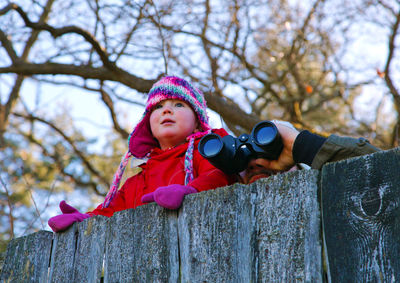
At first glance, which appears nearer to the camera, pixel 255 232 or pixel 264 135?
pixel 255 232

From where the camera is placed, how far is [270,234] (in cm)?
137

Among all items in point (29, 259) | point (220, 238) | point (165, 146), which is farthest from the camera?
point (165, 146)

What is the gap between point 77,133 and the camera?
7262 mm

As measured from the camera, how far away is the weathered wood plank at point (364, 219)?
1.16 meters

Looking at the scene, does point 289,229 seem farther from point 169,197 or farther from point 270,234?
point 169,197

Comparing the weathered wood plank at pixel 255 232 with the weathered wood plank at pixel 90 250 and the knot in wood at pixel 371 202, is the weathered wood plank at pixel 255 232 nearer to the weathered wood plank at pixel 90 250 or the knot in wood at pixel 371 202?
the knot in wood at pixel 371 202

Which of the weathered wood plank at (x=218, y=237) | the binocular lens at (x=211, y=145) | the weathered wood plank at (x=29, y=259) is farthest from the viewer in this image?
the weathered wood plank at (x=29, y=259)

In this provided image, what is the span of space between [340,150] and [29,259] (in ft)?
4.75

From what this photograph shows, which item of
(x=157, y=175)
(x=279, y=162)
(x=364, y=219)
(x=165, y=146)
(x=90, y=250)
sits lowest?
(x=364, y=219)

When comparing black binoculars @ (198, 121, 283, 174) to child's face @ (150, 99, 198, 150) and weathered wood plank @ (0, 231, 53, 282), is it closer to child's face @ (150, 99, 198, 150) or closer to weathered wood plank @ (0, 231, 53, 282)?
child's face @ (150, 99, 198, 150)

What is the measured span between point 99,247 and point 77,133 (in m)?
5.56

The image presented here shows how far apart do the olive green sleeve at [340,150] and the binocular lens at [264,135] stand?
0.61 feet

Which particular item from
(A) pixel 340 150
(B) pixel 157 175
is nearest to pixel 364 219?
(A) pixel 340 150

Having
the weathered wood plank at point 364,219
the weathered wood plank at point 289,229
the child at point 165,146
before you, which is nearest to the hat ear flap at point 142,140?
the child at point 165,146
